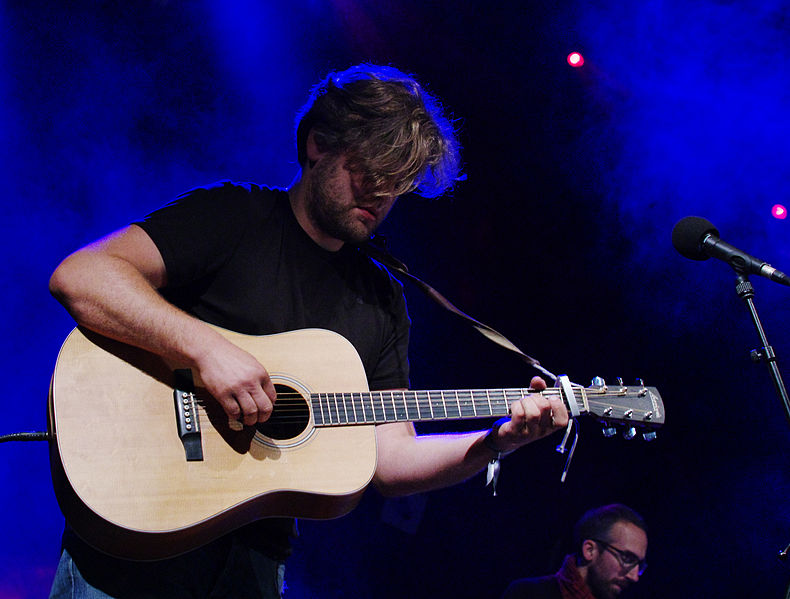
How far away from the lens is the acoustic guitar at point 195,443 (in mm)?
2203

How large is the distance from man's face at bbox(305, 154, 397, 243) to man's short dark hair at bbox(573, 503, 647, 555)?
3398 mm

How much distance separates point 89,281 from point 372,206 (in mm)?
1262

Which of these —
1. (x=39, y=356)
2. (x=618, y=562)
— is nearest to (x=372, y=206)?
(x=39, y=356)

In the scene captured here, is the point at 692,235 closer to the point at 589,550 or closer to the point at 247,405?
the point at 247,405

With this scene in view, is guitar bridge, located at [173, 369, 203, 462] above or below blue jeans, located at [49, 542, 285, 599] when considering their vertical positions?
above

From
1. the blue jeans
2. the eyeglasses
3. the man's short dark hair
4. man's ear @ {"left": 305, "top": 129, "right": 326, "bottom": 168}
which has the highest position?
man's ear @ {"left": 305, "top": 129, "right": 326, "bottom": 168}

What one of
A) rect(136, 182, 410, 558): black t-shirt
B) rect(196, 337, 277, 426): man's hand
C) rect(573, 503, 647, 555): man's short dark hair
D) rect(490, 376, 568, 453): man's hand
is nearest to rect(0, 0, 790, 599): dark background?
rect(573, 503, 647, 555): man's short dark hair

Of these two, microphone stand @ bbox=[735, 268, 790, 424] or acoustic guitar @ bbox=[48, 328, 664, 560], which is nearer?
acoustic guitar @ bbox=[48, 328, 664, 560]

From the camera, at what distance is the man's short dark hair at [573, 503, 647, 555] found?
17.9ft

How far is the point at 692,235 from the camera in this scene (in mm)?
3156

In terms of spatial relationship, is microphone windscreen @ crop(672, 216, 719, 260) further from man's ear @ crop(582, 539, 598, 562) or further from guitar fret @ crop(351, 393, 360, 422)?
man's ear @ crop(582, 539, 598, 562)

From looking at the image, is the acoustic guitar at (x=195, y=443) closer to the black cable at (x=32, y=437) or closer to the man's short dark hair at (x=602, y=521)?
the black cable at (x=32, y=437)

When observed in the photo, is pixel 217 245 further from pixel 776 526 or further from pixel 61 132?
pixel 776 526

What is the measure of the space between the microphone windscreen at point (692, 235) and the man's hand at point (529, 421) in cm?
88
